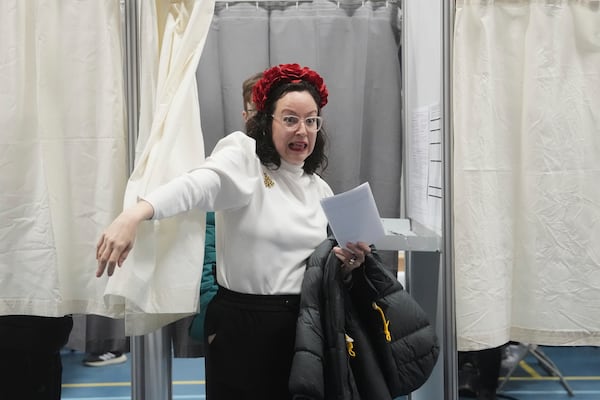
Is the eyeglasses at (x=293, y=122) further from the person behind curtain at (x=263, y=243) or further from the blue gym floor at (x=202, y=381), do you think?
the blue gym floor at (x=202, y=381)

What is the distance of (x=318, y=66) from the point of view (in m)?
2.22

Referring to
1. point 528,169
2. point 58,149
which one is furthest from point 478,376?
point 58,149

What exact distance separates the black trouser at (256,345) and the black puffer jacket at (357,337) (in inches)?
2.7

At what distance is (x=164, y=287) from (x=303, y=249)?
41cm

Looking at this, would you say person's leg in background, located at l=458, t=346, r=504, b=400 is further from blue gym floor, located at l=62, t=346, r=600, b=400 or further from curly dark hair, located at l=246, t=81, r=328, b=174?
curly dark hair, located at l=246, t=81, r=328, b=174

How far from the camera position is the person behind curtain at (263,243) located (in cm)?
149

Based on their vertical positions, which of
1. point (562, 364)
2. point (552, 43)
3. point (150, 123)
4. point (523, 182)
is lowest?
point (562, 364)

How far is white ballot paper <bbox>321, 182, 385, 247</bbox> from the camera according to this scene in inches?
54.4

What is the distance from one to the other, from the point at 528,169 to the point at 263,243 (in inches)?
36.0

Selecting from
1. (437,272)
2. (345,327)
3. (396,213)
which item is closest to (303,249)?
(345,327)

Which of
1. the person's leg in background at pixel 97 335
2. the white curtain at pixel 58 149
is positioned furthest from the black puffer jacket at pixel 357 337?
the person's leg in background at pixel 97 335

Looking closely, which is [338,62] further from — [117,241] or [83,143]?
[117,241]

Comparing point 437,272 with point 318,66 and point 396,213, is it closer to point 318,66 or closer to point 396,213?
point 396,213

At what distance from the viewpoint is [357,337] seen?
60.0 inches
